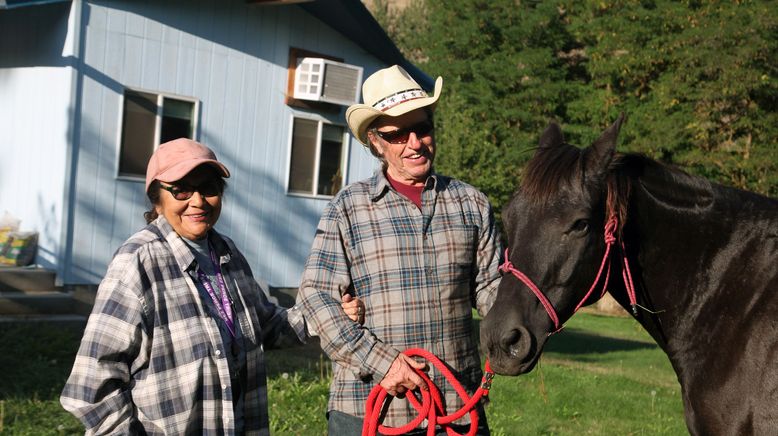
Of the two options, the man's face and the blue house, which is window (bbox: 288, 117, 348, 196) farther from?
the man's face

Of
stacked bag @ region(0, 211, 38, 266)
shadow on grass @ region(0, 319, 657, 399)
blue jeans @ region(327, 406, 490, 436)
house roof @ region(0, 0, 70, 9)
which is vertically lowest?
shadow on grass @ region(0, 319, 657, 399)

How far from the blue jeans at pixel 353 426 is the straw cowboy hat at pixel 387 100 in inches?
42.7

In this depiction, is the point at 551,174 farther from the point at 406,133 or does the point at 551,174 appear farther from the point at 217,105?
the point at 217,105

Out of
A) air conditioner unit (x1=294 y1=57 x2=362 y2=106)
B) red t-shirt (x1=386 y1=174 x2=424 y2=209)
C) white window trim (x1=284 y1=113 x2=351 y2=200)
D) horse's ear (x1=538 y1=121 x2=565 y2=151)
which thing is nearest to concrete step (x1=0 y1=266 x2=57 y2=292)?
white window trim (x1=284 y1=113 x2=351 y2=200)

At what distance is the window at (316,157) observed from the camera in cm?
1181

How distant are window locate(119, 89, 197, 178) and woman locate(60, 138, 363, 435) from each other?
7.58 metres

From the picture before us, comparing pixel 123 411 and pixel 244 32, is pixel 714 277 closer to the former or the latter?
pixel 123 411

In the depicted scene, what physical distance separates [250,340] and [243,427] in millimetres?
298

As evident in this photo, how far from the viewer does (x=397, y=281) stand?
2842 mm

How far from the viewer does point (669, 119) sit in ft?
76.3

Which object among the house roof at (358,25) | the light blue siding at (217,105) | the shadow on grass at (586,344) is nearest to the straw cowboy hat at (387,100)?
the light blue siding at (217,105)

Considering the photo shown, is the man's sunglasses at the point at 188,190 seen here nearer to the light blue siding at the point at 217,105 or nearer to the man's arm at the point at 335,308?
the man's arm at the point at 335,308

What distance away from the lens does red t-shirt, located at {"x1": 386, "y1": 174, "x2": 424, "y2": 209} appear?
9.73ft

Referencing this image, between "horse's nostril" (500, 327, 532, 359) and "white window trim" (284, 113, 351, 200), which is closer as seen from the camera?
"horse's nostril" (500, 327, 532, 359)
